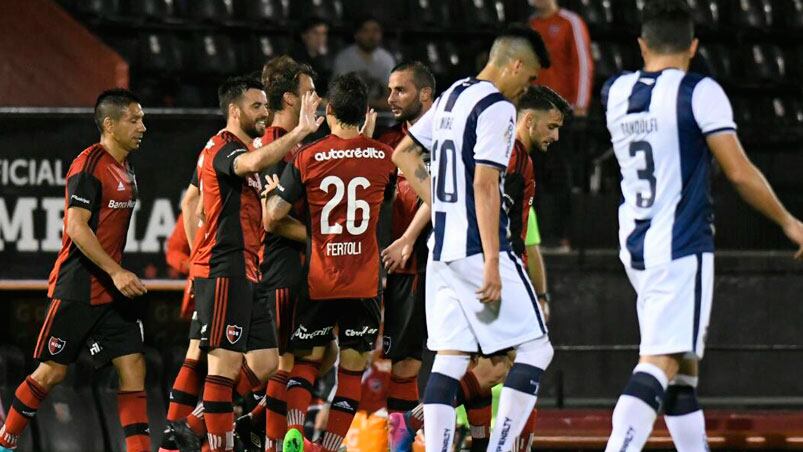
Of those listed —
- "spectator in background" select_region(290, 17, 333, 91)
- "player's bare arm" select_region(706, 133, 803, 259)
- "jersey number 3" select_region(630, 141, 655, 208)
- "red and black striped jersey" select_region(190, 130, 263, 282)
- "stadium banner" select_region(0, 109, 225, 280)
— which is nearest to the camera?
"player's bare arm" select_region(706, 133, 803, 259)

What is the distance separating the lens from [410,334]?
8195 mm

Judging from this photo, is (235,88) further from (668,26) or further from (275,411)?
(668,26)

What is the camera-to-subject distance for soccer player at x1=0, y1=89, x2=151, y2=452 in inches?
307

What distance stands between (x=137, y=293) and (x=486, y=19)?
7.94 meters

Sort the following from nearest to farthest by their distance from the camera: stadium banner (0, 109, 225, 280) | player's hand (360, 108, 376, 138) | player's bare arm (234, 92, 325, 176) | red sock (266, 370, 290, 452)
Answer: player's bare arm (234, 92, 325, 176), red sock (266, 370, 290, 452), player's hand (360, 108, 376, 138), stadium banner (0, 109, 225, 280)

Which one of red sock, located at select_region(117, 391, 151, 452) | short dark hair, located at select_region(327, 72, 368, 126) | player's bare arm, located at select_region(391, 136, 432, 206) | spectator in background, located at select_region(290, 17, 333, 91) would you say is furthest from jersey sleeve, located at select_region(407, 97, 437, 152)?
spectator in background, located at select_region(290, 17, 333, 91)

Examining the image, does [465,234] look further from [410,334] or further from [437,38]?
[437,38]

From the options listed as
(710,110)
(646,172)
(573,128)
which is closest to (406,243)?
(646,172)

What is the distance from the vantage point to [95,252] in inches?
302

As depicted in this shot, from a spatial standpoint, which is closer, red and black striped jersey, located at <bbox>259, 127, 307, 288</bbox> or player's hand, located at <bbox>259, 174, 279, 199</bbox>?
player's hand, located at <bbox>259, 174, 279, 199</bbox>

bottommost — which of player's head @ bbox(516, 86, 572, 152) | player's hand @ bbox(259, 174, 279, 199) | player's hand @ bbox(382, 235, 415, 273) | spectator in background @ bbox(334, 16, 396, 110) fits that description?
player's hand @ bbox(382, 235, 415, 273)

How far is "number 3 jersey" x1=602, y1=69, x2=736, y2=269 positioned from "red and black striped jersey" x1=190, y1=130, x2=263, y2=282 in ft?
7.87

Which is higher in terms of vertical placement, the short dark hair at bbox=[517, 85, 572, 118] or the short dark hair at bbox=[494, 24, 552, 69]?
the short dark hair at bbox=[494, 24, 552, 69]

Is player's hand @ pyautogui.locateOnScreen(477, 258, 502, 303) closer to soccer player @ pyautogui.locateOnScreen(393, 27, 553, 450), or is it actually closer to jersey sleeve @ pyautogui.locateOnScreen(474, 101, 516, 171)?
soccer player @ pyautogui.locateOnScreen(393, 27, 553, 450)
